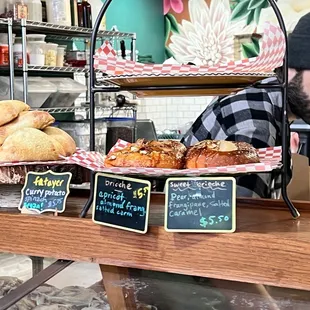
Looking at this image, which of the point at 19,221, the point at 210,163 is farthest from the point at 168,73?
the point at 19,221

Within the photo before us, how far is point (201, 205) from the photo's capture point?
88cm

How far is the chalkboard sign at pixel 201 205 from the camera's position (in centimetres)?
87

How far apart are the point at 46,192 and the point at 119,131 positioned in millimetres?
3031

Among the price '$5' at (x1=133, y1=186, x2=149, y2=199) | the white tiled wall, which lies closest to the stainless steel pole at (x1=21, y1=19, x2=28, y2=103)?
the price '$5' at (x1=133, y1=186, x2=149, y2=199)

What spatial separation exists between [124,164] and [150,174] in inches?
2.5

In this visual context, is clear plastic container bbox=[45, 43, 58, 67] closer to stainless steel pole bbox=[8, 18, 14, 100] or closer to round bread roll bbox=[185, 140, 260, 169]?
stainless steel pole bbox=[8, 18, 14, 100]

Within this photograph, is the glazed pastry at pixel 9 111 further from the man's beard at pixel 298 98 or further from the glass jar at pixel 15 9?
the glass jar at pixel 15 9

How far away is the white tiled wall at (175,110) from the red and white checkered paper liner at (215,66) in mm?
5294

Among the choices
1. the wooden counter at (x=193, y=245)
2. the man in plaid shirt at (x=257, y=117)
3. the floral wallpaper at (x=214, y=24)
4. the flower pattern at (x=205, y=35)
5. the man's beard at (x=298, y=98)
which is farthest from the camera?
the flower pattern at (x=205, y=35)

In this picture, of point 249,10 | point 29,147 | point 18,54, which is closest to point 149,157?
point 29,147

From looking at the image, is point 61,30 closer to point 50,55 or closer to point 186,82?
point 50,55

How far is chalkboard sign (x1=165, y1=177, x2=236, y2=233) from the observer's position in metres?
0.87

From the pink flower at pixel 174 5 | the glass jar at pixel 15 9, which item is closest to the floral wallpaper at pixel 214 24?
the pink flower at pixel 174 5

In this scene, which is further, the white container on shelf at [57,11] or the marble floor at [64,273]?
the white container on shelf at [57,11]
